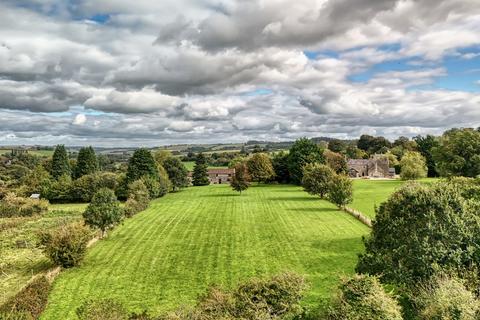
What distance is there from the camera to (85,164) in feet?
300

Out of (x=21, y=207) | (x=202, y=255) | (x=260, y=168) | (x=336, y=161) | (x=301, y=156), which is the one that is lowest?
(x=21, y=207)

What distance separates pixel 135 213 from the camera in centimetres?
5544

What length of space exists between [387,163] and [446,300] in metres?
108

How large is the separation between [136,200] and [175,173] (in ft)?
107

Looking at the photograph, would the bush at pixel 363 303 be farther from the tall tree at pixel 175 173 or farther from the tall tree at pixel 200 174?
the tall tree at pixel 200 174

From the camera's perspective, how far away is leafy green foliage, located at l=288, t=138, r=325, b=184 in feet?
281

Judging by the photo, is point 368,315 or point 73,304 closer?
point 368,315

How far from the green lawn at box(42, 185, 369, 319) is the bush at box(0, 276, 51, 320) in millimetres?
536

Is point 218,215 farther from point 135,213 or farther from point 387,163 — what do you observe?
point 387,163

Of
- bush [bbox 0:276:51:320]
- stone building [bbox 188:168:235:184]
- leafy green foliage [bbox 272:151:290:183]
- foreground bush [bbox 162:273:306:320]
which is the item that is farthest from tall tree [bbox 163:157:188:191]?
foreground bush [bbox 162:273:306:320]

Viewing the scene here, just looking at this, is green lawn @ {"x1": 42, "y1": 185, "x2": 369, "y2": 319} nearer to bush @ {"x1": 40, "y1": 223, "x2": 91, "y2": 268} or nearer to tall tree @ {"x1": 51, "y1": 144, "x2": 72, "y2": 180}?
bush @ {"x1": 40, "y1": 223, "x2": 91, "y2": 268}

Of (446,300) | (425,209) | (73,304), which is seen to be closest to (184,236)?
(73,304)

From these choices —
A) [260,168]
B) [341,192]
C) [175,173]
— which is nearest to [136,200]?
[341,192]

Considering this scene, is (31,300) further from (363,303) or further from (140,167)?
(140,167)
